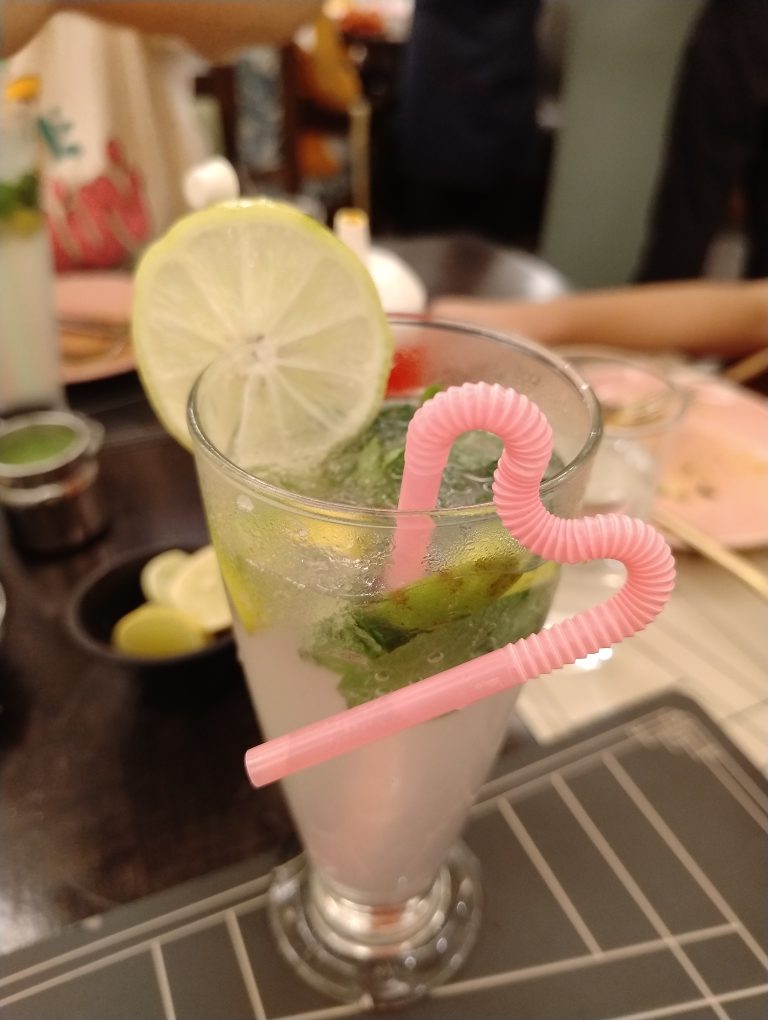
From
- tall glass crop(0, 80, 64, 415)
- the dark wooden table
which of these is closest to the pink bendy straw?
the dark wooden table

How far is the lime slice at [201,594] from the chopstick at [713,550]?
0.43m

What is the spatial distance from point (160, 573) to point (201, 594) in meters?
0.05

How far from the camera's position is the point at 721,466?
3.08ft

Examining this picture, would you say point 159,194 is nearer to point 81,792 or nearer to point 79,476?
point 79,476

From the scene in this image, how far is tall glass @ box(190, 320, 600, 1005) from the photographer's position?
1.28 feet

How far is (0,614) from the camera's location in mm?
674

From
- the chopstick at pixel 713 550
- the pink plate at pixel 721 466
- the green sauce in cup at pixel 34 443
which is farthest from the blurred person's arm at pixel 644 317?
the green sauce in cup at pixel 34 443

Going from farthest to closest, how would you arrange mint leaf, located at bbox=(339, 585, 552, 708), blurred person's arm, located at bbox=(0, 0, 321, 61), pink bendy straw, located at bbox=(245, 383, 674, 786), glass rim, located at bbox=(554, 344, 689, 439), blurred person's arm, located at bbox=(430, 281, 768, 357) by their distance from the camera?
blurred person's arm, located at bbox=(0, 0, 321, 61), blurred person's arm, located at bbox=(430, 281, 768, 357), glass rim, located at bbox=(554, 344, 689, 439), mint leaf, located at bbox=(339, 585, 552, 708), pink bendy straw, located at bbox=(245, 383, 674, 786)

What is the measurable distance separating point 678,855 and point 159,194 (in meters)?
1.51

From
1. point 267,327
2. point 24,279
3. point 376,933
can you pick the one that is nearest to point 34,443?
point 24,279

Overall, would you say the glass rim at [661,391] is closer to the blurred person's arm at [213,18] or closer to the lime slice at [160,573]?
the lime slice at [160,573]

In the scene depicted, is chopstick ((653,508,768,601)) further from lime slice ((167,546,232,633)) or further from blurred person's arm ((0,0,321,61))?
blurred person's arm ((0,0,321,61))

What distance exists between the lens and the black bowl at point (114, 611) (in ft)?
2.00

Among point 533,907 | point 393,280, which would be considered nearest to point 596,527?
point 533,907
